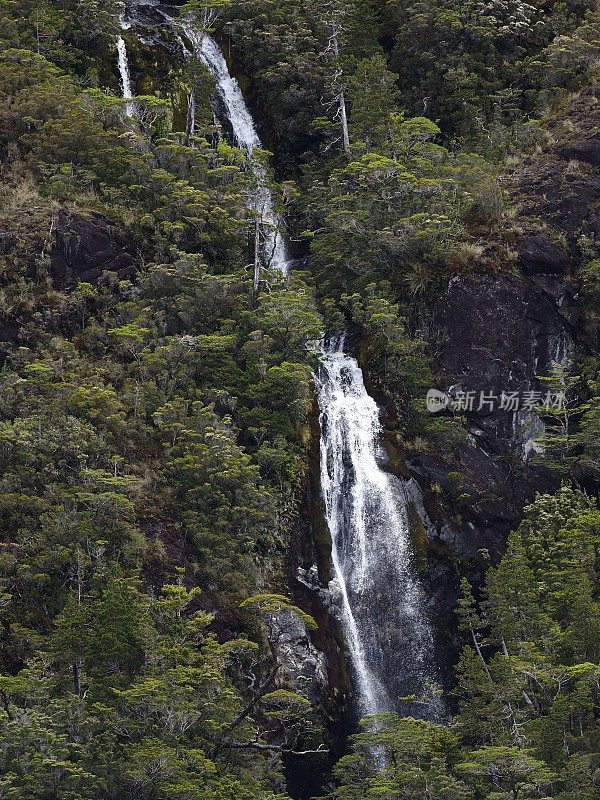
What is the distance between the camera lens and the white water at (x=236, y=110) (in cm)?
3809

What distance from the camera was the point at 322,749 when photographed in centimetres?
2642

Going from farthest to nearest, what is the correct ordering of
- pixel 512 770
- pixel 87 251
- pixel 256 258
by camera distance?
1. pixel 256 258
2. pixel 87 251
3. pixel 512 770

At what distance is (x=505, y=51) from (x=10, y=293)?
66.5ft

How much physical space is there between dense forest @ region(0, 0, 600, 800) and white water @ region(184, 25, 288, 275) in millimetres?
388

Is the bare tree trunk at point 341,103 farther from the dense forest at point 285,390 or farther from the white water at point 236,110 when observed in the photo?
the white water at point 236,110

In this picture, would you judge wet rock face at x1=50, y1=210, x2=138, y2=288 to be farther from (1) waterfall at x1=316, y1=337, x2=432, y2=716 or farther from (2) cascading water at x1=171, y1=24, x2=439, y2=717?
(1) waterfall at x1=316, y1=337, x2=432, y2=716

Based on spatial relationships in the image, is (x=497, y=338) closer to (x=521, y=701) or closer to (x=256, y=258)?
(x=256, y=258)

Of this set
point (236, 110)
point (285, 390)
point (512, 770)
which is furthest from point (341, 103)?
point (512, 770)

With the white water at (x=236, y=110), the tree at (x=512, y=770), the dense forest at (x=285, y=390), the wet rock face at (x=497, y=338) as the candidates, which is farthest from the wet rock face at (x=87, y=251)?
Result: the tree at (x=512, y=770)

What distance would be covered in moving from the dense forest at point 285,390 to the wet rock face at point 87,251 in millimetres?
84

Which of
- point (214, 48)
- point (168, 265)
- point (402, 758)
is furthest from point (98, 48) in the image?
point (402, 758)

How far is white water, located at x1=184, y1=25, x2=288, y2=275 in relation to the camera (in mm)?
38094

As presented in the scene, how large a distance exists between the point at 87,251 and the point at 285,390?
6761 millimetres

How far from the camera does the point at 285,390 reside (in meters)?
30.1
